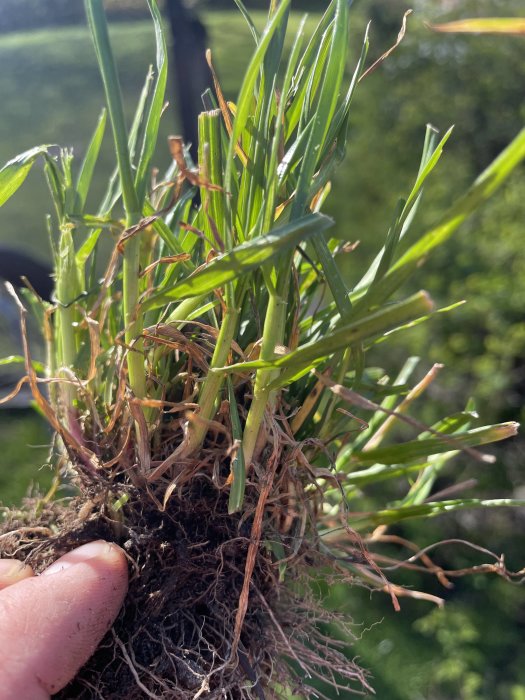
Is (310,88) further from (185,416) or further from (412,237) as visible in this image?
(412,237)

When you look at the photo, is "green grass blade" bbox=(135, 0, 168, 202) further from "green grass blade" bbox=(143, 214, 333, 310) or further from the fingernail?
the fingernail

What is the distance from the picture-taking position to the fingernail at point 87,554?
1.46 feet

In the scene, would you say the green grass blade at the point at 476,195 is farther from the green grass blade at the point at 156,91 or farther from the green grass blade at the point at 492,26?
the green grass blade at the point at 156,91

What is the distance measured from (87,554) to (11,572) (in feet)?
0.28

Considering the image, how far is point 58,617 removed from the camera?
466 millimetres

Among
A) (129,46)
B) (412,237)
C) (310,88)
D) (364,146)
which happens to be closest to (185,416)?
(310,88)

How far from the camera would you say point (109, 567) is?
1.44 ft

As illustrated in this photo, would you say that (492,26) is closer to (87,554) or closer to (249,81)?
(249,81)

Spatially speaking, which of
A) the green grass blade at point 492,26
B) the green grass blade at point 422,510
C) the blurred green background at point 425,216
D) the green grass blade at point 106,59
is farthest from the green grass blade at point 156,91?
the blurred green background at point 425,216

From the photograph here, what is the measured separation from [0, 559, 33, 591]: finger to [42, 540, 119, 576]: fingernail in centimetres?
4

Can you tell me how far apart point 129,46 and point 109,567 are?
3.32 m

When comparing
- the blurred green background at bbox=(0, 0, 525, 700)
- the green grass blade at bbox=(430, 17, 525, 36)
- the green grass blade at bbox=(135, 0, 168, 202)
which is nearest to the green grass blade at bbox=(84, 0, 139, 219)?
the green grass blade at bbox=(135, 0, 168, 202)

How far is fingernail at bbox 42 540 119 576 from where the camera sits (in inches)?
17.5

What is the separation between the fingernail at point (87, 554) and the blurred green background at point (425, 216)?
0.35 meters
